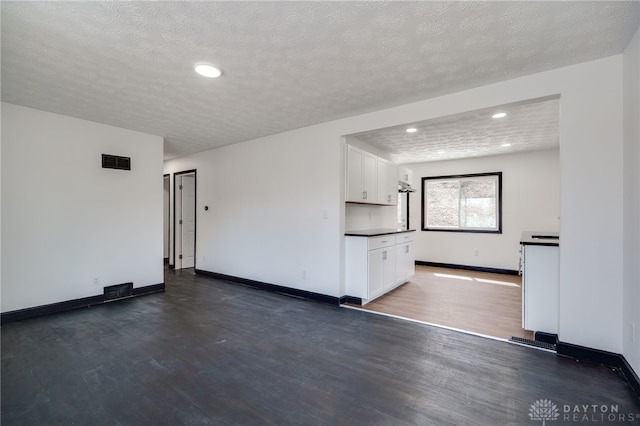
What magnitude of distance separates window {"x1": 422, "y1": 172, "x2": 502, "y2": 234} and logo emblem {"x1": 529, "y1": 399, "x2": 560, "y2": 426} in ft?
16.2

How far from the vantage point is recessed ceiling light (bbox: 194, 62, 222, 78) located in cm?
246

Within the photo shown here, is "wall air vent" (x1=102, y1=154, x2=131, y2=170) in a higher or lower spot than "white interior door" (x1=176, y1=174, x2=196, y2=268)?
higher

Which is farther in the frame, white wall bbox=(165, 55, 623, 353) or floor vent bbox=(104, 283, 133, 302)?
floor vent bbox=(104, 283, 133, 302)

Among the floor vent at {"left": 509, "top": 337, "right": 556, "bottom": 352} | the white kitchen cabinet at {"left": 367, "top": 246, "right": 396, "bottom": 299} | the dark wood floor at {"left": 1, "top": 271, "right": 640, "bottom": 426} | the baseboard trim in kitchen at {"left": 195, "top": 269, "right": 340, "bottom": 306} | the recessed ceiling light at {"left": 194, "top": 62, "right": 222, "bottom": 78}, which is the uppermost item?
the recessed ceiling light at {"left": 194, "top": 62, "right": 222, "bottom": 78}

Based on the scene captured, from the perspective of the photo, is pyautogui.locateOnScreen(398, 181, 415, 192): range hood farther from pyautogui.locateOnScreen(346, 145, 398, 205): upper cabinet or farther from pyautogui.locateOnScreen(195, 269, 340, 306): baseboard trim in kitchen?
pyautogui.locateOnScreen(195, 269, 340, 306): baseboard trim in kitchen

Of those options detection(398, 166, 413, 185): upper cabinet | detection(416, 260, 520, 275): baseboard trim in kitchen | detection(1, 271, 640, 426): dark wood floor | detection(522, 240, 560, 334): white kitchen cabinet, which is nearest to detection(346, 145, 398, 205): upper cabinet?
detection(398, 166, 413, 185): upper cabinet

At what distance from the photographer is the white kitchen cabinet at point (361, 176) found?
13.4 ft

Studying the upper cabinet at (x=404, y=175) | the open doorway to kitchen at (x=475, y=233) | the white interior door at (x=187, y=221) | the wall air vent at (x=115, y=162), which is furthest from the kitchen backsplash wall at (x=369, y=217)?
the white interior door at (x=187, y=221)

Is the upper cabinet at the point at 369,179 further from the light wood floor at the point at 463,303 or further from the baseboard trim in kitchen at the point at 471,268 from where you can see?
the baseboard trim in kitchen at the point at 471,268

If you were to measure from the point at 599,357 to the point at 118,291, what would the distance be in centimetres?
541

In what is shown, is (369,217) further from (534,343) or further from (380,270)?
(534,343)

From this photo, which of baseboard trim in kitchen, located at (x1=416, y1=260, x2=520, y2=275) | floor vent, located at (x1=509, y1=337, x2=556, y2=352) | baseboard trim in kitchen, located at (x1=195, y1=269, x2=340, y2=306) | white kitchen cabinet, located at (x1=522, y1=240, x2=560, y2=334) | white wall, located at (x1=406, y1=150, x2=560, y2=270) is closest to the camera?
floor vent, located at (x1=509, y1=337, x2=556, y2=352)

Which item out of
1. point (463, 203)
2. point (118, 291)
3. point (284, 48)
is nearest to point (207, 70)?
point (284, 48)

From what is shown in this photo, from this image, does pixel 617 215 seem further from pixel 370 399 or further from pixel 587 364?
pixel 370 399
